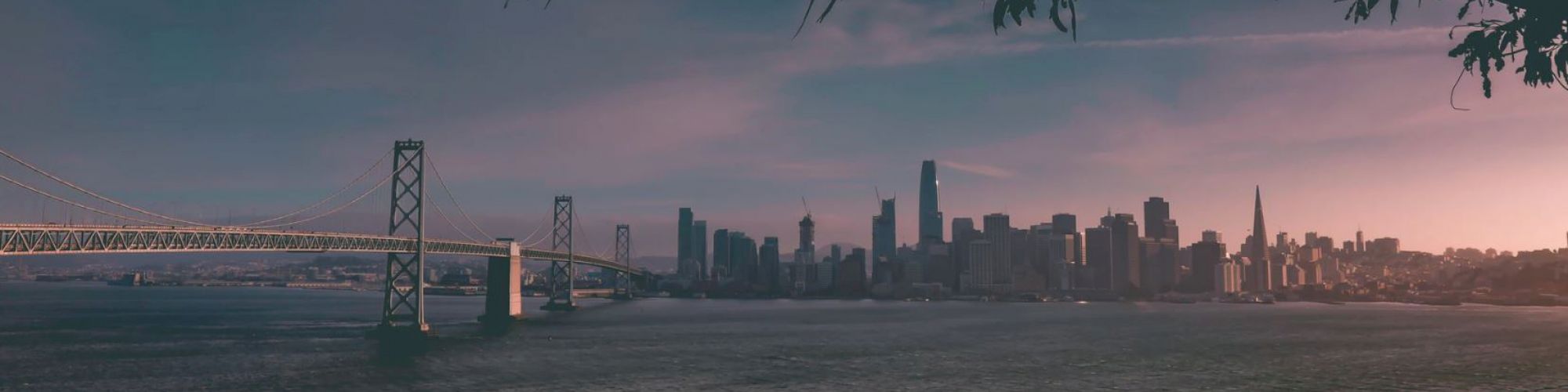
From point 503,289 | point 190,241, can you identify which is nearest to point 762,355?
point 190,241

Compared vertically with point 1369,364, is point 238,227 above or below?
above

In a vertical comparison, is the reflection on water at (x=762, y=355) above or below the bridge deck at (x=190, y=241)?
below

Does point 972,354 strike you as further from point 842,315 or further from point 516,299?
point 842,315

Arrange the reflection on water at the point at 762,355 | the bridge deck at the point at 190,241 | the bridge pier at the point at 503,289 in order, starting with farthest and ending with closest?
1. the bridge pier at the point at 503,289
2. the reflection on water at the point at 762,355
3. the bridge deck at the point at 190,241

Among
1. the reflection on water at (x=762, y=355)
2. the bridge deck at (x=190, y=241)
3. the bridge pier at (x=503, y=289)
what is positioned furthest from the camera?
the bridge pier at (x=503, y=289)

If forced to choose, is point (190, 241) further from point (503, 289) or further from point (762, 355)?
point (503, 289)

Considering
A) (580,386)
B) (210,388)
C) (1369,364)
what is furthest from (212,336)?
(1369,364)
